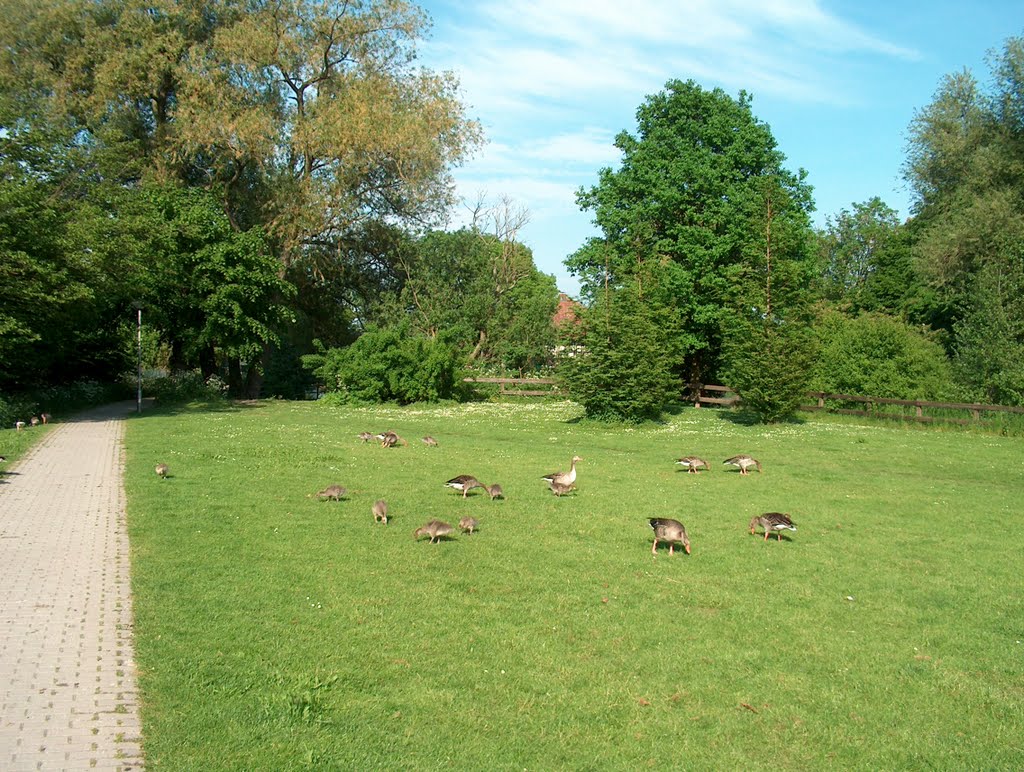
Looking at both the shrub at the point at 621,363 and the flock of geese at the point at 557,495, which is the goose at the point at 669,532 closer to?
the flock of geese at the point at 557,495

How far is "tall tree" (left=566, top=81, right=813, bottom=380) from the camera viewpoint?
3725 centimetres

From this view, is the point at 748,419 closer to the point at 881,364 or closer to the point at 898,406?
the point at 898,406

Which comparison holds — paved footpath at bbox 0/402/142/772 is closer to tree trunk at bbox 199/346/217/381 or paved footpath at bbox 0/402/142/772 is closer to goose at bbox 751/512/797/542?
goose at bbox 751/512/797/542

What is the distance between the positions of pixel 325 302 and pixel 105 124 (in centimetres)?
1564

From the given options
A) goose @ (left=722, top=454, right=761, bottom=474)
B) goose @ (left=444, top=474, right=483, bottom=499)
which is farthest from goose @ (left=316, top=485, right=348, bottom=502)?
goose @ (left=722, top=454, right=761, bottom=474)

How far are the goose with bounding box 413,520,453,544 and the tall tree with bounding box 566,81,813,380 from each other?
82.3ft

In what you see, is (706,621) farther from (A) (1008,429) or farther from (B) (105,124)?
(B) (105,124)

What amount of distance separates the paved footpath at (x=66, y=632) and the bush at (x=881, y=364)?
26.8 m

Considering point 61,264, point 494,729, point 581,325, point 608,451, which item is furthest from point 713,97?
point 494,729

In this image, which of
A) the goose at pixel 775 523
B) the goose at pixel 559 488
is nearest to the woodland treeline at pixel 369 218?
the goose at pixel 559 488

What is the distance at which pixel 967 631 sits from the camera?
324 inches

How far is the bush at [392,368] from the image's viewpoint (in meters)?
39.7

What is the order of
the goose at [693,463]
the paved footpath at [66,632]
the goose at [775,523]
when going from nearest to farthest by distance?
the paved footpath at [66,632], the goose at [775,523], the goose at [693,463]

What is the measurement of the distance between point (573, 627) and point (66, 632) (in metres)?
4.72
